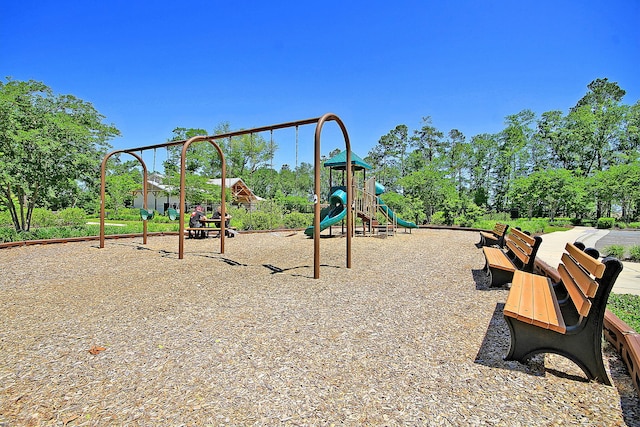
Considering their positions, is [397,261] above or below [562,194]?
below

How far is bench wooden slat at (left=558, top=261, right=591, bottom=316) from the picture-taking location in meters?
2.60

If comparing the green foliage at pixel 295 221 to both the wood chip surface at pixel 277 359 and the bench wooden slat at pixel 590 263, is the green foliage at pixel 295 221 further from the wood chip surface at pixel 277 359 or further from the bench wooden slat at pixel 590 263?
the bench wooden slat at pixel 590 263

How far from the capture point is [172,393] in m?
2.48

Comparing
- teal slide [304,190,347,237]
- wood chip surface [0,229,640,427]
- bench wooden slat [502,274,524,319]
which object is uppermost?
teal slide [304,190,347,237]

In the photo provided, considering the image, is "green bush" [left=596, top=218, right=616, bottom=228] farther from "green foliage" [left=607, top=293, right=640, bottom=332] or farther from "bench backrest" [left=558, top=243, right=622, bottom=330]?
"bench backrest" [left=558, top=243, right=622, bottom=330]

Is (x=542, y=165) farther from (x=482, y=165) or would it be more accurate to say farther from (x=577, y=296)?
(x=577, y=296)

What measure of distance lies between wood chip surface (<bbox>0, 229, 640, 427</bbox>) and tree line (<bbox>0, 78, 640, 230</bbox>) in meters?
8.46

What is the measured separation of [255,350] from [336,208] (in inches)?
470

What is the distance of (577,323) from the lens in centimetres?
280

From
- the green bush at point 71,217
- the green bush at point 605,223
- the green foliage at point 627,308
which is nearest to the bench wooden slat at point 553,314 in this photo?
the green foliage at point 627,308

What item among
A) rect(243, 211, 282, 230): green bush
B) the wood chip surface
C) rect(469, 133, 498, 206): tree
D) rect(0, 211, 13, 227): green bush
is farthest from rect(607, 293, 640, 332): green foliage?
rect(469, 133, 498, 206): tree

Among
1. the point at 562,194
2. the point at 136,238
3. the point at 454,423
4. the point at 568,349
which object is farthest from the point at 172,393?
the point at 562,194

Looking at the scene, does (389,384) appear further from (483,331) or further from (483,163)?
(483,163)

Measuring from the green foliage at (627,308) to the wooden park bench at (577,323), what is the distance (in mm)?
1642
